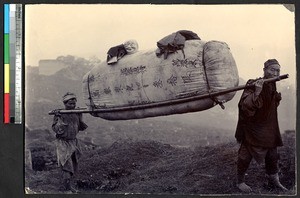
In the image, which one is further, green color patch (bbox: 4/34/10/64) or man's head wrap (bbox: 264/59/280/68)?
green color patch (bbox: 4/34/10/64)

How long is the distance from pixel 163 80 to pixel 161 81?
0.02m

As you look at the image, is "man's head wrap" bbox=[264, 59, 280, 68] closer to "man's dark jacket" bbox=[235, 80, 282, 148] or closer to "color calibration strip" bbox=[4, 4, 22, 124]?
"man's dark jacket" bbox=[235, 80, 282, 148]

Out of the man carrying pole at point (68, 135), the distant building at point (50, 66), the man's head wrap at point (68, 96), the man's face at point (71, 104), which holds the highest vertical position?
the distant building at point (50, 66)

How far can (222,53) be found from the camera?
4.10 meters

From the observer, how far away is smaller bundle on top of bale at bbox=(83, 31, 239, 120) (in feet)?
13.4

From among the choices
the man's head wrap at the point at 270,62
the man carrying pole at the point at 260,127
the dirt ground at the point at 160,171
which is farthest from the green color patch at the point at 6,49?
the man's head wrap at the point at 270,62

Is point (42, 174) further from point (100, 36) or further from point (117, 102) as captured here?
point (100, 36)

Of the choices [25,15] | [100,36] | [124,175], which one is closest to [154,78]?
[100,36]

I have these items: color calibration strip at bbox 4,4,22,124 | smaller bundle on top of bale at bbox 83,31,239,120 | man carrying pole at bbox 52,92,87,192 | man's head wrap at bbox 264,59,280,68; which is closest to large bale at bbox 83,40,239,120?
smaller bundle on top of bale at bbox 83,31,239,120

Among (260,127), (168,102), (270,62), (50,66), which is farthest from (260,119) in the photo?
(50,66)

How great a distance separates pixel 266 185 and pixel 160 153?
2.77ft

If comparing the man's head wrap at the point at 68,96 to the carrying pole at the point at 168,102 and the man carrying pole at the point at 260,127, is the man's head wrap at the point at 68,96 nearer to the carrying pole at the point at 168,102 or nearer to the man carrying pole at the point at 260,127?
the carrying pole at the point at 168,102

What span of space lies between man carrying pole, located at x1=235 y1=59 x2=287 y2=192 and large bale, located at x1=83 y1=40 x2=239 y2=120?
0.17 meters

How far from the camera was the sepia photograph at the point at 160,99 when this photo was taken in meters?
4.13
